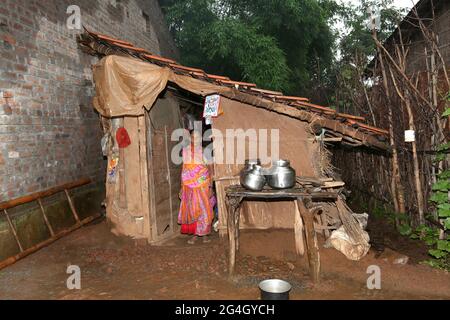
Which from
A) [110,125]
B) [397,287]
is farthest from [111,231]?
[397,287]

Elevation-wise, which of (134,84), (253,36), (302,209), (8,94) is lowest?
(302,209)

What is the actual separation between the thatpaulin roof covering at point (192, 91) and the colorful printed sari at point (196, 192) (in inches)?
44.2

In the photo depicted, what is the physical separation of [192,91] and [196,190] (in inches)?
66.5

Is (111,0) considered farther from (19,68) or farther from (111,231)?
(111,231)

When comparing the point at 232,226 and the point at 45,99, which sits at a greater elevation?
the point at 45,99

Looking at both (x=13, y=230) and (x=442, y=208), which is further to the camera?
(x=13, y=230)

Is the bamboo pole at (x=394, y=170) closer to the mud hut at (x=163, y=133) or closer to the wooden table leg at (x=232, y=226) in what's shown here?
the mud hut at (x=163, y=133)

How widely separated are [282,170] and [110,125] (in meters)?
3.27

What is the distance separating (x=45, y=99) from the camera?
5.68m

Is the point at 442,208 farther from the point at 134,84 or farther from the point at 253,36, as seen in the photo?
the point at 253,36

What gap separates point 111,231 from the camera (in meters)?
6.10

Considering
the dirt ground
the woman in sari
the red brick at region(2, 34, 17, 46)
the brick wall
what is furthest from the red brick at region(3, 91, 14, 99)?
the woman in sari

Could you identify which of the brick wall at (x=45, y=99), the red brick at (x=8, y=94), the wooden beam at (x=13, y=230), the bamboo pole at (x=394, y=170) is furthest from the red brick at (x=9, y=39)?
the bamboo pole at (x=394, y=170)

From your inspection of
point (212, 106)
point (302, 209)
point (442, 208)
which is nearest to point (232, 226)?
point (302, 209)
